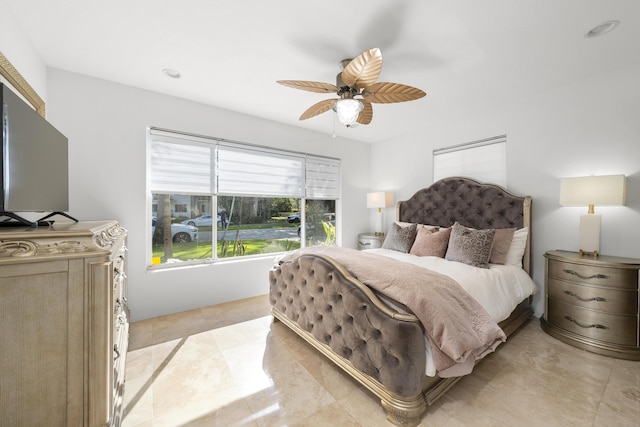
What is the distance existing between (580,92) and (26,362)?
4.58m

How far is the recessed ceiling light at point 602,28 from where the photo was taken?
182cm

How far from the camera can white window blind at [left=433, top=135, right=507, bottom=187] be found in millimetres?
3291

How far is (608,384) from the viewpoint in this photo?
1.85 meters

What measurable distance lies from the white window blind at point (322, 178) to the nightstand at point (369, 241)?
0.89 metres

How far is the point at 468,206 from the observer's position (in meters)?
3.40

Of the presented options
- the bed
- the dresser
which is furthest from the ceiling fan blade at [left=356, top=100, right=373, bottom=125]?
the dresser

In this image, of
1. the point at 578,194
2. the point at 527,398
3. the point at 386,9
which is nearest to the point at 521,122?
the point at 578,194

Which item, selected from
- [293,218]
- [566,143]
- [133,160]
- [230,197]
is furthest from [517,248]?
[133,160]

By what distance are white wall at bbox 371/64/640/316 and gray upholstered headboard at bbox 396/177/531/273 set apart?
18cm

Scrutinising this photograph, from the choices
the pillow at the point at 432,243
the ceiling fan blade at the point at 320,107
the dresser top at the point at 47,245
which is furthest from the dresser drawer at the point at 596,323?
the dresser top at the point at 47,245

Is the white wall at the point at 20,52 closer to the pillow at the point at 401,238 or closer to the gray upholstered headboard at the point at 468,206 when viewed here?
the pillow at the point at 401,238

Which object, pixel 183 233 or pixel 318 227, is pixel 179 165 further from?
pixel 318 227

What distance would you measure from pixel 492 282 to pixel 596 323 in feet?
3.23

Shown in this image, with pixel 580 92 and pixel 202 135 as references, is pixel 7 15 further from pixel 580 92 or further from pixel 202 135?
pixel 580 92
